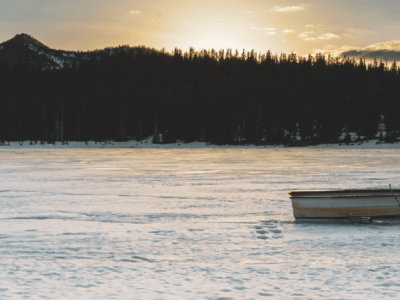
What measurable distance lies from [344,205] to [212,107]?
96.9 meters

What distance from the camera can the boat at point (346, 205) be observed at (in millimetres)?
10688

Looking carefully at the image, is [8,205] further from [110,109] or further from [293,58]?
[293,58]

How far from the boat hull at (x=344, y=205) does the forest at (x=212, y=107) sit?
244 feet

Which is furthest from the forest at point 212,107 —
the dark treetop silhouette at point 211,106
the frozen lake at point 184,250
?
the frozen lake at point 184,250

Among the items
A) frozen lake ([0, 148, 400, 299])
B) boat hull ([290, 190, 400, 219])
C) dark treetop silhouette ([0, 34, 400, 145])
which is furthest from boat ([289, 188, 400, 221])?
dark treetop silhouette ([0, 34, 400, 145])

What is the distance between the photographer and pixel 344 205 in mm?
10719

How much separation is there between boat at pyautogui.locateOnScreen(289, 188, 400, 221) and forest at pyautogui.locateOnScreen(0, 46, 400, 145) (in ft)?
244

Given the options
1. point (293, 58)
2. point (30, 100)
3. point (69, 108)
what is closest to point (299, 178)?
point (69, 108)

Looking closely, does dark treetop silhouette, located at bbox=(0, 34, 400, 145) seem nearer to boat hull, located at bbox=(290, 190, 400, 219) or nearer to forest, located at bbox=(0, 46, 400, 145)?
forest, located at bbox=(0, 46, 400, 145)

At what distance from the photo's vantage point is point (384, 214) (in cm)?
1073

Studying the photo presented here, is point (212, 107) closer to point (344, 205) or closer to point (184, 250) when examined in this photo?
point (344, 205)

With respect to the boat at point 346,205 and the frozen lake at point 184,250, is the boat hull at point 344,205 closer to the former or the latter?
the boat at point 346,205

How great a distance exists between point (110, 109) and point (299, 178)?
309ft

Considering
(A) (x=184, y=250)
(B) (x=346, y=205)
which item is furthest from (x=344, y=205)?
(A) (x=184, y=250)
